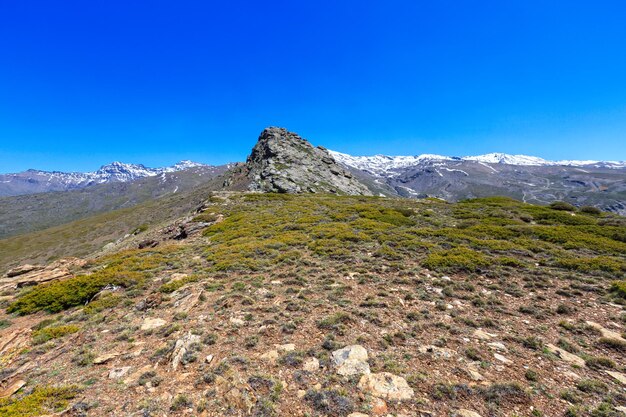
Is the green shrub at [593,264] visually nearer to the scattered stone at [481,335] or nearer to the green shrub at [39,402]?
the scattered stone at [481,335]

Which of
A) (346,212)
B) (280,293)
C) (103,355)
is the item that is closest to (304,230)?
(346,212)

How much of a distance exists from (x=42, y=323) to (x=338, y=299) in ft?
Result: 43.9

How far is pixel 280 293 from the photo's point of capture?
14.0 m

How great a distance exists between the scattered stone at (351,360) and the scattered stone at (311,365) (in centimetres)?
54

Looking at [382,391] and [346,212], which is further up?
[346,212]

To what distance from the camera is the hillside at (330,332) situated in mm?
7410

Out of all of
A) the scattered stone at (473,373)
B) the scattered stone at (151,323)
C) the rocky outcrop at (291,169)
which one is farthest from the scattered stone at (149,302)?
the rocky outcrop at (291,169)

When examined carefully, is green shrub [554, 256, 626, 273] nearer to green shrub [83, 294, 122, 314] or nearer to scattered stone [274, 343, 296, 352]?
scattered stone [274, 343, 296, 352]

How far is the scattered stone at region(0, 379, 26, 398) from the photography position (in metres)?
7.78

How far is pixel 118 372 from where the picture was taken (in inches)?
338

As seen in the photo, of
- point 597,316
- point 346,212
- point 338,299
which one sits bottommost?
point 597,316

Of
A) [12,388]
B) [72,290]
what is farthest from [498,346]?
[72,290]

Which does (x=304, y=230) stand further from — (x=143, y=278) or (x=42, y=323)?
(x=42, y=323)

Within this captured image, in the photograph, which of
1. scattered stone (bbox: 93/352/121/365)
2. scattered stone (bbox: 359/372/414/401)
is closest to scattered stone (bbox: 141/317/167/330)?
scattered stone (bbox: 93/352/121/365)
